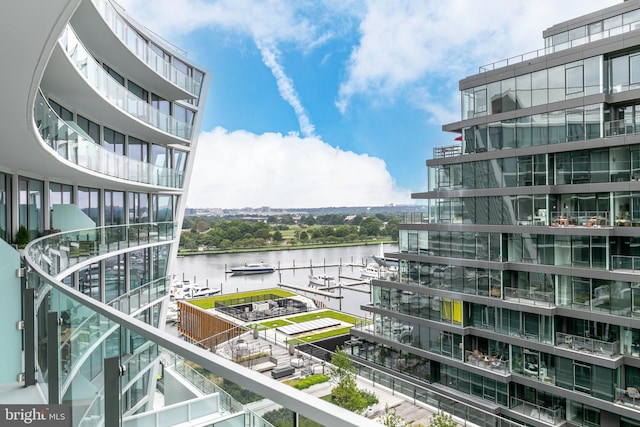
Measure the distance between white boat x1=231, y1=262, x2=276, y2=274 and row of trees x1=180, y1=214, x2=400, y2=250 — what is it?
29.1ft

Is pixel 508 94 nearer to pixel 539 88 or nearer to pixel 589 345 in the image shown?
pixel 539 88

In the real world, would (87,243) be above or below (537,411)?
above

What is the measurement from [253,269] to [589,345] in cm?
5635

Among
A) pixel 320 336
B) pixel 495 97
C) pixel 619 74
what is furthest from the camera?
pixel 320 336

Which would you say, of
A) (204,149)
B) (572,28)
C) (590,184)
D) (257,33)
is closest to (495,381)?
(590,184)

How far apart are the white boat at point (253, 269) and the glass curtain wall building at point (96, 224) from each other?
50.9 m

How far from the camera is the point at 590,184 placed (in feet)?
50.5

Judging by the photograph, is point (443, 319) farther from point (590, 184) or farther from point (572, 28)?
point (572, 28)

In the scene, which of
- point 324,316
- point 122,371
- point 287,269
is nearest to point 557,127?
point 122,371

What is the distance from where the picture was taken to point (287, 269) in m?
73.2

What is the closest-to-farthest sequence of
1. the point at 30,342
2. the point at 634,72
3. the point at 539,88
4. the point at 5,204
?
the point at 30,342
the point at 5,204
the point at 634,72
the point at 539,88

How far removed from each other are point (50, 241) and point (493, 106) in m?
16.7

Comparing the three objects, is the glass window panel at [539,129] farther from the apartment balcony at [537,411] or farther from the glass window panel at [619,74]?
the apartment balcony at [537,411]

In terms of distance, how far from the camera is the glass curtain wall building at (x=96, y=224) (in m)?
1.81
